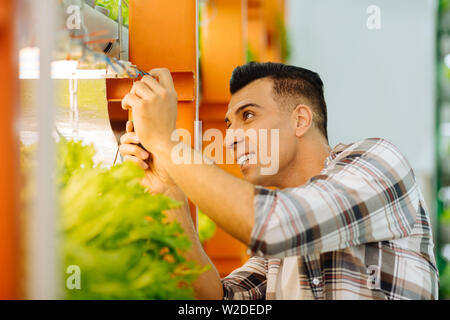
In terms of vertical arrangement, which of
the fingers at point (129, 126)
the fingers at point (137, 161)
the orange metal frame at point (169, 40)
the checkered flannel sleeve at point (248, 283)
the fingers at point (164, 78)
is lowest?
the checkered flannel sleeve at point (248, 283)

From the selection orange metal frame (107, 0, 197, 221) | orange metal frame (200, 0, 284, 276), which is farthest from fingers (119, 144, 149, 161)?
orange metal frame (200, 0, 284, 276)

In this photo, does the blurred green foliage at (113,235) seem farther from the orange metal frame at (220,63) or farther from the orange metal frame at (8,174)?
the orange metal frame at (220,63)

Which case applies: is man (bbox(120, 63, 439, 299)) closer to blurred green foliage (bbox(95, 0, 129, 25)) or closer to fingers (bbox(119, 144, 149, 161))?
fingers (bbox(119, 144, 149, 161))

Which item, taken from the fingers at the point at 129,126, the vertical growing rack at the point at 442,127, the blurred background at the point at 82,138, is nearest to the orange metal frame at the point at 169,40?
the blurred background at the point at 82,138

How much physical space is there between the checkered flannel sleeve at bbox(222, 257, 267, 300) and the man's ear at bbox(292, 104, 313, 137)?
0.48 m

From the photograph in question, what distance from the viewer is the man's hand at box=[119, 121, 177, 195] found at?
1.12m

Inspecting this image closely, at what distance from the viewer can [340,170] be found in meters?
0.93

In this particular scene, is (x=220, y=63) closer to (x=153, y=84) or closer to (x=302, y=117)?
(x=302, y=117)

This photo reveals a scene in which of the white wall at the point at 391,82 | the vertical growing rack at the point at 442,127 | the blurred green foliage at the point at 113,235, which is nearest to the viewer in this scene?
the blurred green foliage at the point at 113,235

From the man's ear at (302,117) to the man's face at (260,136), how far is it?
2 centimetres

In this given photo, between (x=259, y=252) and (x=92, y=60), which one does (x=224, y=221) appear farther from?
(x=92, y=60)

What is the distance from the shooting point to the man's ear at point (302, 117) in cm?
140

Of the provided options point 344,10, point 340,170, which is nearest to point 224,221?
point 340,170

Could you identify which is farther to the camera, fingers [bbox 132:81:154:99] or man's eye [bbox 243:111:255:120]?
man's eye [bbox 243:111:255:120]
